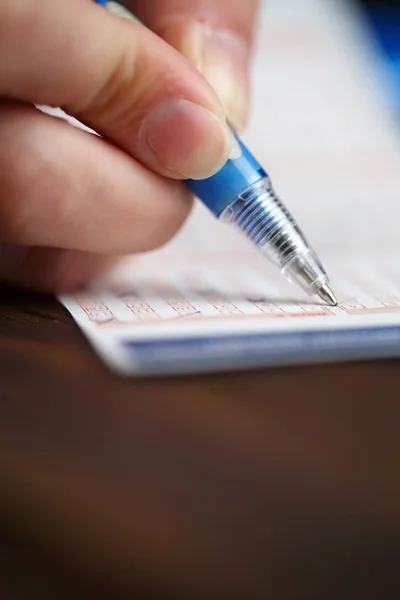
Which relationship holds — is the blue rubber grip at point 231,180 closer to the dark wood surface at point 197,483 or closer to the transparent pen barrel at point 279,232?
the transparent pen barrel at point 279,232

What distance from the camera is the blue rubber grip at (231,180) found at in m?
0.37

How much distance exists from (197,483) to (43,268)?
192 mm

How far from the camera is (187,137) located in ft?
1.14

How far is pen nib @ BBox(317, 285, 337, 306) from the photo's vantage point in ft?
1.18

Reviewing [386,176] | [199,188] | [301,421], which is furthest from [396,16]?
[301,421]

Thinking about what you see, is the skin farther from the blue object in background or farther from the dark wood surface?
the blue object in background

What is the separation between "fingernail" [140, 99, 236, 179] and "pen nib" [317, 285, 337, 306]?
0.25 feet

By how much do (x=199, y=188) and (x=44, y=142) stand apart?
8 centimetres

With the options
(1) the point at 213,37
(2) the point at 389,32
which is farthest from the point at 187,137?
(2) the point at 389,32

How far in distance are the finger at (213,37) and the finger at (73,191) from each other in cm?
7

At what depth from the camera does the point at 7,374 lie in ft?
0.85

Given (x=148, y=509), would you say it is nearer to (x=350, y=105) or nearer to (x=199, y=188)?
(x=199, y=188)

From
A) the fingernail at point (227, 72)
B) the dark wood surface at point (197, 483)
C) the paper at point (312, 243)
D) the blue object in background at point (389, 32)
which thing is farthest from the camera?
the blue object in background at point (389, 32)

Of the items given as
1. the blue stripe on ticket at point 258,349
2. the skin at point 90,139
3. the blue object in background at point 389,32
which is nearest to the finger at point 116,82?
the skin at point 90,139
